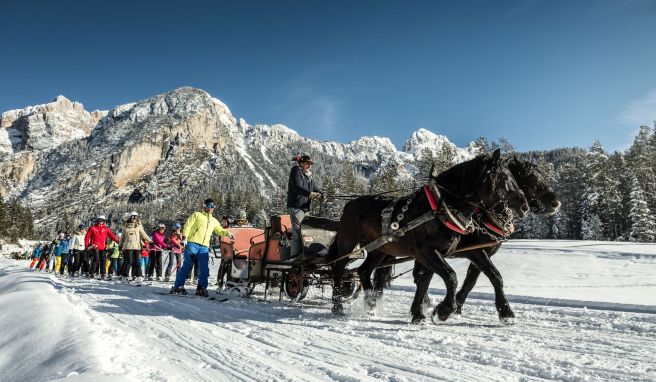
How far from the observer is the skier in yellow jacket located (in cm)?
986

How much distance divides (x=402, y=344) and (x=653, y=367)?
85.1 inches

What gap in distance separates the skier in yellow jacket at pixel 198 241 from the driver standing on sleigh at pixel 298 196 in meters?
1.91

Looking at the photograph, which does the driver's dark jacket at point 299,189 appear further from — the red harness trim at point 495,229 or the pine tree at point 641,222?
the pine tree at point 641,222

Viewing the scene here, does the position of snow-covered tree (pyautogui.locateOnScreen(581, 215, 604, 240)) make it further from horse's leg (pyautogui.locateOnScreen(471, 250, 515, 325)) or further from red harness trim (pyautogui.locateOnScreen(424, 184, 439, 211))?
red harness trim (pyautogui.locateOnScreen(424, 184, 439, 211))

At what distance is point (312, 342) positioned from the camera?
4.80 m

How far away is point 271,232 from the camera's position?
9.50 meters

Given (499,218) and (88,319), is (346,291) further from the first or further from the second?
(88,319)

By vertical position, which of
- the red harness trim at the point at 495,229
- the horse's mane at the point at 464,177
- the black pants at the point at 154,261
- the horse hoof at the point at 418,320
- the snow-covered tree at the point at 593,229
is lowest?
the horse hoof at the point at 418,320

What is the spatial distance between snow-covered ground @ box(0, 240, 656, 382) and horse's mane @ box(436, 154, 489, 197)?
1875 mm

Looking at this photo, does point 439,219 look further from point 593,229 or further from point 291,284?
point 593,229

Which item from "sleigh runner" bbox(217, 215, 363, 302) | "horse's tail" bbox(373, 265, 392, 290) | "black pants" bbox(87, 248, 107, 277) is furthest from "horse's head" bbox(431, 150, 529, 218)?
"black pants" bbox(87, 248, 107, 277)

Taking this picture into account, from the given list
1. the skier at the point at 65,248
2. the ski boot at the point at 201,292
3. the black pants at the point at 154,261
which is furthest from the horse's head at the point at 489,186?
the skier at the point at 65,248

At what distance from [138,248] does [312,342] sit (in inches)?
475

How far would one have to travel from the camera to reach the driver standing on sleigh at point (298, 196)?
8555 millimetres
